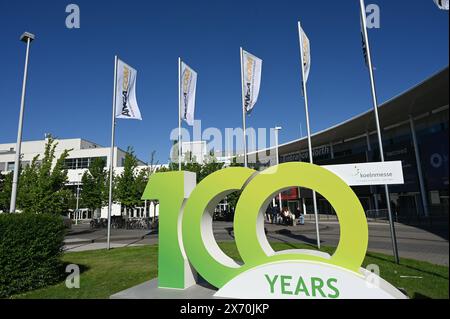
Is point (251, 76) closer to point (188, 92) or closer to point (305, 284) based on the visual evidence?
point (188, 92)

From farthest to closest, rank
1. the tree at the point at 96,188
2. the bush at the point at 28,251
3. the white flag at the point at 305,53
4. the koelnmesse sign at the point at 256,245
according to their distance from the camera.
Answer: the tree at the point at 96,188, the white flag at the point at 305,53, the bush at the point at 28,251, the koelnmesse sign at the point at 256,245

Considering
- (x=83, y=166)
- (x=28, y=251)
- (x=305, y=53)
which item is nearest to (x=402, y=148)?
(x=305, y=53)

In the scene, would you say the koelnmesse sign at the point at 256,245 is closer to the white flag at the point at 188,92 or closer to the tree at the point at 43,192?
the white flag at the point at 188,92

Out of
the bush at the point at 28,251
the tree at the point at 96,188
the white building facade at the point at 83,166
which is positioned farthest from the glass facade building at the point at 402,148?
the white building facade at the point at 83,166

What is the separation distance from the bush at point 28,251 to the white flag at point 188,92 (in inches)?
267

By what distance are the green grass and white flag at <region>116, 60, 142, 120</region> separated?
6.60m

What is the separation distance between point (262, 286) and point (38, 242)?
19.4 ft

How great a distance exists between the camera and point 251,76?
13.2m

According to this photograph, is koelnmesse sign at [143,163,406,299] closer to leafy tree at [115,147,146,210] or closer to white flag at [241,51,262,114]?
white flag at [241,51,262,114]

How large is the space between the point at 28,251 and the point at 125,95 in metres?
9.16

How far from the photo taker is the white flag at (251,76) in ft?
43.3
